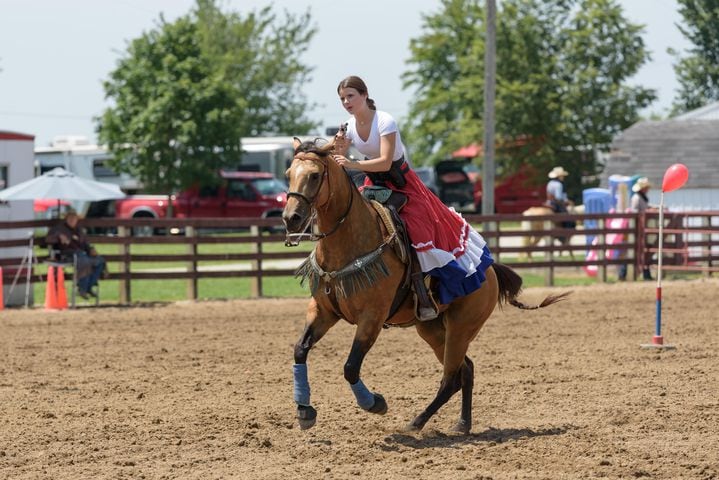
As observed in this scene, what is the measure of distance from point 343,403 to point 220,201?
30.0m

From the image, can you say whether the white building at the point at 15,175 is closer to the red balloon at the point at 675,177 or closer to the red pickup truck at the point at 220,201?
the red balloon at the point at 675,177

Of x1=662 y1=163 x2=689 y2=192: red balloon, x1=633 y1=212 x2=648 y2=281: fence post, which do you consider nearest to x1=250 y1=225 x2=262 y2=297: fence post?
x1=633 y1=212 x2=648 y2=281: fence post

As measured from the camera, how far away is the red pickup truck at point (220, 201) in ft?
124

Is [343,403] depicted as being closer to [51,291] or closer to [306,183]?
[306,183]

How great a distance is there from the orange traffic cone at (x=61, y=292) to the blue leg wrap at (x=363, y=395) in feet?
33.3

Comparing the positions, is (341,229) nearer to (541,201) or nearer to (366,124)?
(366,124)

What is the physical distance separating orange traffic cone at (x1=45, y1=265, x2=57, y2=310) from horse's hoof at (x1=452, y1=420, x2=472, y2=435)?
10.0m

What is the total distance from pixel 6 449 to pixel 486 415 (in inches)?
134

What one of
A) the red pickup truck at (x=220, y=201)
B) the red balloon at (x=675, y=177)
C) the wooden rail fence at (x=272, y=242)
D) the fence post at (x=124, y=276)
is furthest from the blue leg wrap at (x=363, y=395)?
the red pickup truck at (x=220, y=201)

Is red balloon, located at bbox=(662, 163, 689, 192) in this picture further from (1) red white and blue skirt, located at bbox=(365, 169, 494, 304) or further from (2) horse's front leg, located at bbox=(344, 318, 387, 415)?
(2) horse's front leg, located at bbox=(344, 318, 387, 415)

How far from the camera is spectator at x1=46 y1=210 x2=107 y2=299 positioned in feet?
57.6

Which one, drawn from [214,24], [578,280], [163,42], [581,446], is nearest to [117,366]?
[581,446]

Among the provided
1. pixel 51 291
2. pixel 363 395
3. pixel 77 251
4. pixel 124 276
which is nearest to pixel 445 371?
pixel 363 395

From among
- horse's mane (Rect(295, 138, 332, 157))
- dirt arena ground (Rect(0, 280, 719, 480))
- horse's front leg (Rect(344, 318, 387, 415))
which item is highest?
horse's mane (Rect(295, 138, 332, 157))
